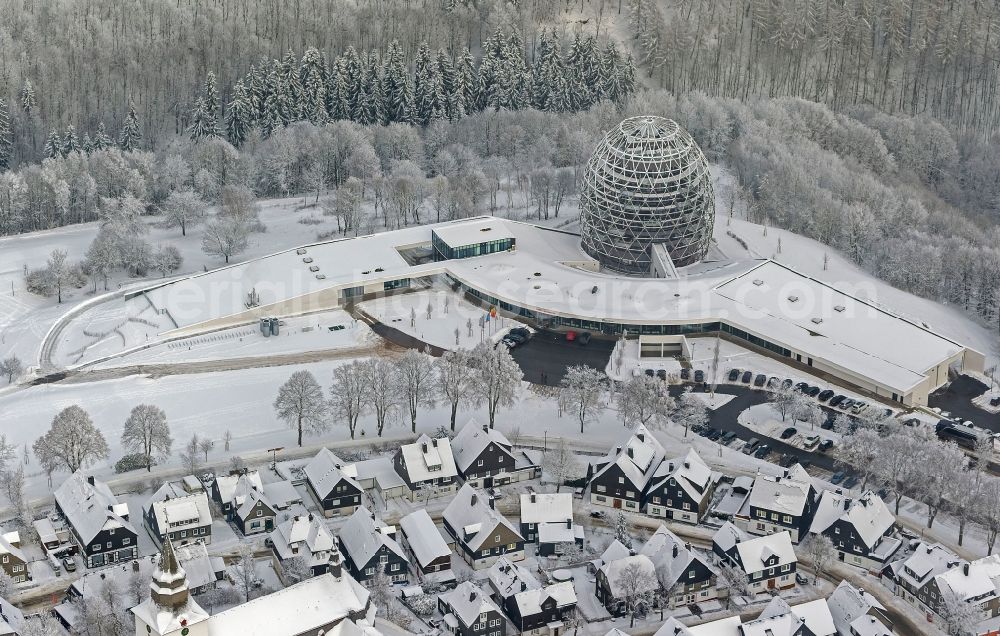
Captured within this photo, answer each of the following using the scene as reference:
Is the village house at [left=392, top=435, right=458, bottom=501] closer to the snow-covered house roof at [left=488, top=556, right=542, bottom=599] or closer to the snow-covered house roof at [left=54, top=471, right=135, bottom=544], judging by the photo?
the snow-covered house roof at [left=488, top=556, right=542, bottom=599]

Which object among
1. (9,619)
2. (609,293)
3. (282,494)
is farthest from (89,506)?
(609,293)

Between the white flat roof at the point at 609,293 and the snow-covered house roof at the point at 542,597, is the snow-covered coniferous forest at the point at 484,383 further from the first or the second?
the white flat roof at the point at 609,293

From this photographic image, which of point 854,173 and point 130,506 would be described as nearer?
point 130,506

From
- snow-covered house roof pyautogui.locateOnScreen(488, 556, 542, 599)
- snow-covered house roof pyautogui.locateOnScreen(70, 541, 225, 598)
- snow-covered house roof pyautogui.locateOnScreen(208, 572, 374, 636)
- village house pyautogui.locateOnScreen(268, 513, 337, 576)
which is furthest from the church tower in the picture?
snow-covered house roof pyautogui.locateOnScreen(488, 556, 542, 599)

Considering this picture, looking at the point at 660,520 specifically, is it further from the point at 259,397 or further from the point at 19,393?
the point at 19,393

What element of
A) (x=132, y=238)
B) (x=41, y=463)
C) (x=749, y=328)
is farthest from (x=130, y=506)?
(x=749, y=328)
